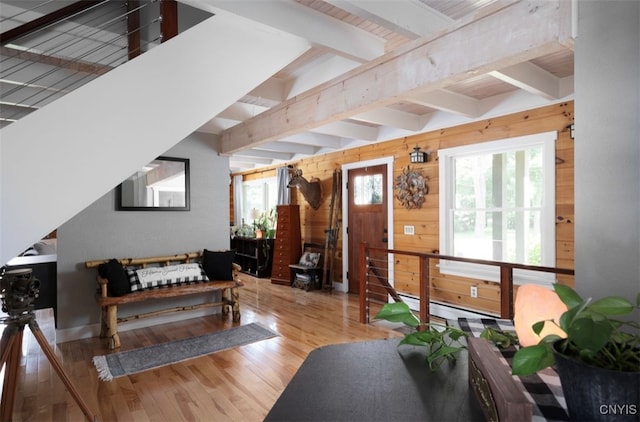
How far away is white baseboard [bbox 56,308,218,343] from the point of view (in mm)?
3584

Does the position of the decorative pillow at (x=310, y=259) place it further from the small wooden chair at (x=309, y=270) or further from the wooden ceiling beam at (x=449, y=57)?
the wooden ceiling beam at (x=449, y=57)

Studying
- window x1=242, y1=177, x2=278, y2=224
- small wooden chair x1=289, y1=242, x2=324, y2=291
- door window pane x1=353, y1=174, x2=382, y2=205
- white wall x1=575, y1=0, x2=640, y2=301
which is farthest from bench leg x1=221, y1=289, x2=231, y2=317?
white wall x1=575, y1=0, x2=640, y2=301

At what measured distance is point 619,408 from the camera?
561 millimetres

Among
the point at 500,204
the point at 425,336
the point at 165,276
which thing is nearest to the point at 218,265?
the point at 165,276

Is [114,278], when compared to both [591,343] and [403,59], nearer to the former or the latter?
[403,59]

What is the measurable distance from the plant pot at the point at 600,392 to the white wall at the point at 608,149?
551mm

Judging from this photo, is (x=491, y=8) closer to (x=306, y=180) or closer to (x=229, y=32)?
(x=229, y=32)

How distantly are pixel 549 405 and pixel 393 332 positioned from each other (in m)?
3.08

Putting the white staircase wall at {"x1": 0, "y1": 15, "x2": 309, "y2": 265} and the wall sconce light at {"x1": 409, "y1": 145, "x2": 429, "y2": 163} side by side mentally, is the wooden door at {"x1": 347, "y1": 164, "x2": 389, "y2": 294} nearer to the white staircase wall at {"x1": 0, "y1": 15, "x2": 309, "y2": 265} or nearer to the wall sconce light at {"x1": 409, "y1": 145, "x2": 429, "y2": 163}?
the wall sconce light at {"x1": 409, "y1": 145, "x2": 429, "y2": 163}

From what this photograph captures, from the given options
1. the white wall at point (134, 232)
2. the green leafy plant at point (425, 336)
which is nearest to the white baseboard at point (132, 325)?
the white wall at point (134, 232)

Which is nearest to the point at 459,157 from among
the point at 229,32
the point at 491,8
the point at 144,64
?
the point at 491,8

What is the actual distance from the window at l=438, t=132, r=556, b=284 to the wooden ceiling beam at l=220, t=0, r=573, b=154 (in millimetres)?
1917

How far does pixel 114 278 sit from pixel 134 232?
2.23 ft

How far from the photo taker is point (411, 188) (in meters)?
4.53
